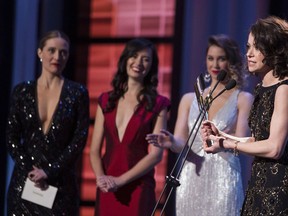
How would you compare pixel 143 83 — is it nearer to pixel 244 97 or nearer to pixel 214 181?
pixel 244 97

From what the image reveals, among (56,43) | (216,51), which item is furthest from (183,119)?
(56,43)

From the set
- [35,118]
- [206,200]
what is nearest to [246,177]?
[206,200]

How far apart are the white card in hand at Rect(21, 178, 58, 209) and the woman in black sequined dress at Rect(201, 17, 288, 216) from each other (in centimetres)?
146

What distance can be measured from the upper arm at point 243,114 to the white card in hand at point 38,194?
1089 millimetres

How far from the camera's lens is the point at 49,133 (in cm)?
439

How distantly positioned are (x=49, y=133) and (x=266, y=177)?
1.66 meters

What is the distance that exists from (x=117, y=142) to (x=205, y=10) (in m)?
1.55

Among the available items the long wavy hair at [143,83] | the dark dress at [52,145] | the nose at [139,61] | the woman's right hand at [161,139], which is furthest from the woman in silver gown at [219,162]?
the dark dress at [52,145]

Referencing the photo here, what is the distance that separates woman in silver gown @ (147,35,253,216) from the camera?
13.9 feet

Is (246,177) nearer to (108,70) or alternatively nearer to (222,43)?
(222,43)

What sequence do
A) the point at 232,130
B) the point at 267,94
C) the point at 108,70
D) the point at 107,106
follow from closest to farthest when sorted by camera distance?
the point at 267,94
the point at 232,130
the point at 107,106
the point at 108,70

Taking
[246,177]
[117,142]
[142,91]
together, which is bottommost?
[246,177]

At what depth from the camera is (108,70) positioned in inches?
247

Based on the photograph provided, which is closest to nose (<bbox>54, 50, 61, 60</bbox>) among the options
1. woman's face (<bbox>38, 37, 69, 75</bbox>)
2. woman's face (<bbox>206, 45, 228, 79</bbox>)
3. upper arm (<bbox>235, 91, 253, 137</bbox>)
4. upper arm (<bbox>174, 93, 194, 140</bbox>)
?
woman's face (<bbox>38, 37, 69, 75</bbox>)
